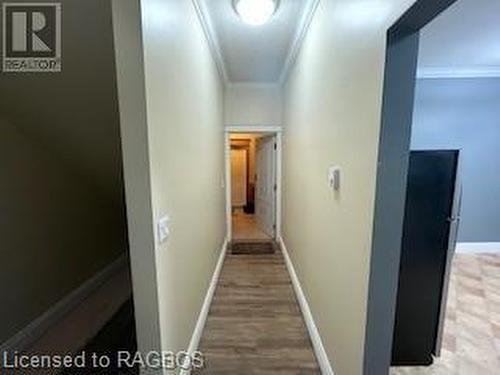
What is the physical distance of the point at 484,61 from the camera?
11.3 feet

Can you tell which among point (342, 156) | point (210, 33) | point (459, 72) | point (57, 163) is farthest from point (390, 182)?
point (459, 72)

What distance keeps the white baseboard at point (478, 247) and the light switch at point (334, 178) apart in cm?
373

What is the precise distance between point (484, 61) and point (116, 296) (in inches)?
199

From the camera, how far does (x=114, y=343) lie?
2.17 metres

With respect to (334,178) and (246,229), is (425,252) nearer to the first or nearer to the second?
(334,178)

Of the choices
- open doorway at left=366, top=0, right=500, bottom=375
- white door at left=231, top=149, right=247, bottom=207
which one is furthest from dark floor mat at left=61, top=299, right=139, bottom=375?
white door at left=231, top=149, right=247, bottom=207

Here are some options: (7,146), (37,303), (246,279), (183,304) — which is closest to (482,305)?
(246,279)

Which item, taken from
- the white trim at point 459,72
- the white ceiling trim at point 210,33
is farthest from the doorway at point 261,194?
the white trim at point 459,72

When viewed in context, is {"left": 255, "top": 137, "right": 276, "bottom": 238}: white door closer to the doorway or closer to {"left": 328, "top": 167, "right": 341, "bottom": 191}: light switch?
the doorway

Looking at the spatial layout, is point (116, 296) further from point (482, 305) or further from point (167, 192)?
point (482, 305)

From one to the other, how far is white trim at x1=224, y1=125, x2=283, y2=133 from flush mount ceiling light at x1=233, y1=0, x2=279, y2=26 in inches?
86.7

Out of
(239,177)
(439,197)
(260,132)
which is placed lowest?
(239,177)

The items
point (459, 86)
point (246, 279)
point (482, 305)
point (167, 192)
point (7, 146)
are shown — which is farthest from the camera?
point (459, 86)

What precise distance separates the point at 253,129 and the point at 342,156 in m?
2.96
